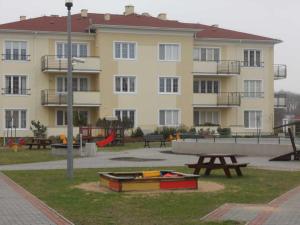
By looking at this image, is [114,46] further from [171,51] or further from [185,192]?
[185,192]

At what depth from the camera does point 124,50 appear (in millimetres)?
53000

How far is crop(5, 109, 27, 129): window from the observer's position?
167ft

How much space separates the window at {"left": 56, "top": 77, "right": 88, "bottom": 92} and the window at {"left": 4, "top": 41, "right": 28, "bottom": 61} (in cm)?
337

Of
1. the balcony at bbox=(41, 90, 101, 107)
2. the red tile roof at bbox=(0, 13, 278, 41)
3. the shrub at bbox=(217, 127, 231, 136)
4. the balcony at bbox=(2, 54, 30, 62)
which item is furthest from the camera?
the red tile roof at bbox=(0, 13, 278, 41)

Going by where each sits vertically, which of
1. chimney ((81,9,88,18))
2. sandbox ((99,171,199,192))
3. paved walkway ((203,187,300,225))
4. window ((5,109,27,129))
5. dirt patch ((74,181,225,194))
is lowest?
paved walkway ((203,187,300,225))

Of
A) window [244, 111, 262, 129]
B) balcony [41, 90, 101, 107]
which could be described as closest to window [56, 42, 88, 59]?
balcony [41, 90, 101, 107]

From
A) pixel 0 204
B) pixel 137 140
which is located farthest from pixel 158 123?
pixel 0 204

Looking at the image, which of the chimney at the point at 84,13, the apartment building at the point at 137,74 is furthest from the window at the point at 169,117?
the chimney at the point at 84,13

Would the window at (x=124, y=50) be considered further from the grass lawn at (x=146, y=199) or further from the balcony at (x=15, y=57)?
the grass lawn at (x=146, y=199)

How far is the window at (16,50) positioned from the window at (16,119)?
434 centimetres

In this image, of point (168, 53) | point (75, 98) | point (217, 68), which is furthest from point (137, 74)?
point (217, 68)

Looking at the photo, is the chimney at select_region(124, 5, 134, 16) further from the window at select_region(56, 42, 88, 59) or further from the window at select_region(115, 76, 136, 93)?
the window at select_region(115, 76, 136, 93)

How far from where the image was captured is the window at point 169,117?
54.4 meters

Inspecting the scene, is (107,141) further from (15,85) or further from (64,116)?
(15,85)
